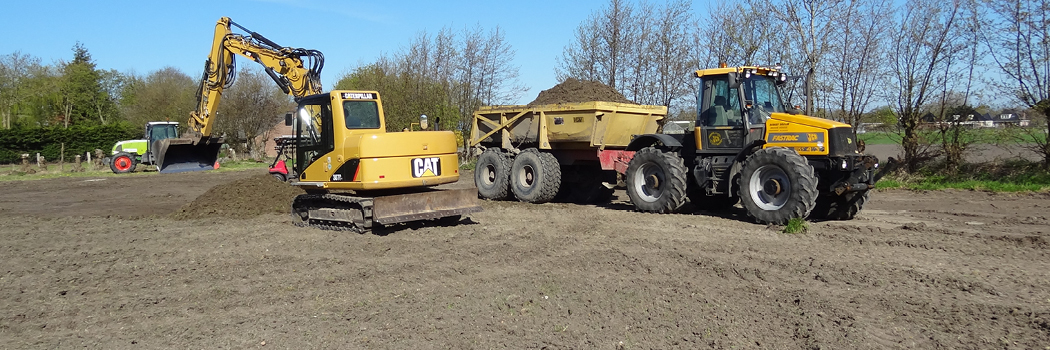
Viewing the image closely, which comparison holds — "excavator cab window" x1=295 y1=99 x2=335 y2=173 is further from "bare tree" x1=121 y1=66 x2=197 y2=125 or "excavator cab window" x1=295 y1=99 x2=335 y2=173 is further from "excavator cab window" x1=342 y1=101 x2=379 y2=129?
"bare tree" x1=121 y1=66 x2=197 y2=125

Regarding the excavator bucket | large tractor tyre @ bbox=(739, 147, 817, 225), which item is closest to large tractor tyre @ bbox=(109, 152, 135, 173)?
the excavator bucket

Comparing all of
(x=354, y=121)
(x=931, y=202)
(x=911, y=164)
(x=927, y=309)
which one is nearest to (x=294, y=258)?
(x=354, y=121)

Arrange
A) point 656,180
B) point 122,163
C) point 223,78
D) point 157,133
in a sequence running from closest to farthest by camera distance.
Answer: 1. point 656,180
2. point 223,78
3. point 122,163
4. point 157,133

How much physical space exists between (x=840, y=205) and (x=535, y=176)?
17.6ft

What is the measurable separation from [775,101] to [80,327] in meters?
9.67

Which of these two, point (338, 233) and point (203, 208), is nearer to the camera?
point (338, 233)

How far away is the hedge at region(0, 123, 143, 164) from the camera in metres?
37.5

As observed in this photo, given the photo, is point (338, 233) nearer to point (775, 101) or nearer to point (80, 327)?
point (80, 327)

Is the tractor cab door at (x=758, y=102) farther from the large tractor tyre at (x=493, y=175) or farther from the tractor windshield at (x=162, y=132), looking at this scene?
the tractor windshield at (x=162, y=132)

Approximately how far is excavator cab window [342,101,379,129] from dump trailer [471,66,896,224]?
13.6 ft

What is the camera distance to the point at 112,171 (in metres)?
27.2

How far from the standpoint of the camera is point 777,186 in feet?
35.2

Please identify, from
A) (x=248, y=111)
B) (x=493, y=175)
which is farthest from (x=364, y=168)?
(x=248, y=111)

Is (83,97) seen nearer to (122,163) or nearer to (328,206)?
(122,163)
